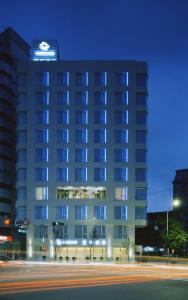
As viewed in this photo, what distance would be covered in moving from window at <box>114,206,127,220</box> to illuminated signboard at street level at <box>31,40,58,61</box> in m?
35.4

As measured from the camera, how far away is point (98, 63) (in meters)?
115

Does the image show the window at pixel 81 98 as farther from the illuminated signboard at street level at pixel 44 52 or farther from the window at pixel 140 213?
the window at pixel 140 213

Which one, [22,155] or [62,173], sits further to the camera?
[22,155]

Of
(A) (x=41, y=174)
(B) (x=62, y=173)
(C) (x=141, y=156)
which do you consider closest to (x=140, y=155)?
(C) (x=141, y=156)

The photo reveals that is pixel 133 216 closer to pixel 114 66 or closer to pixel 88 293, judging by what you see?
pixel 114 66

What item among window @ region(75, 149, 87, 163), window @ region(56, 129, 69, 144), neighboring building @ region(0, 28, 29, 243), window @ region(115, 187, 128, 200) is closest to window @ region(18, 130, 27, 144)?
window @ region(56, 129, 69, 144)

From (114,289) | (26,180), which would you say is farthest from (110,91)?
(114,289)

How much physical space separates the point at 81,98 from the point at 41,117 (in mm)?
8838

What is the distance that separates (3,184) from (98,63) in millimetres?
35194

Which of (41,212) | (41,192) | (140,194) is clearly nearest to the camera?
(41,212)

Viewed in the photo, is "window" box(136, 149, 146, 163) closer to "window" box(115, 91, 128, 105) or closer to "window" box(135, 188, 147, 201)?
"window" box(135, 188, 147, 201)

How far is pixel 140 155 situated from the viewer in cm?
11275

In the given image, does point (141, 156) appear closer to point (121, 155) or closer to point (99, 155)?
point (121, 155)

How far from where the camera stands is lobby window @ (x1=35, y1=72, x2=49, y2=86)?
114812 mm
